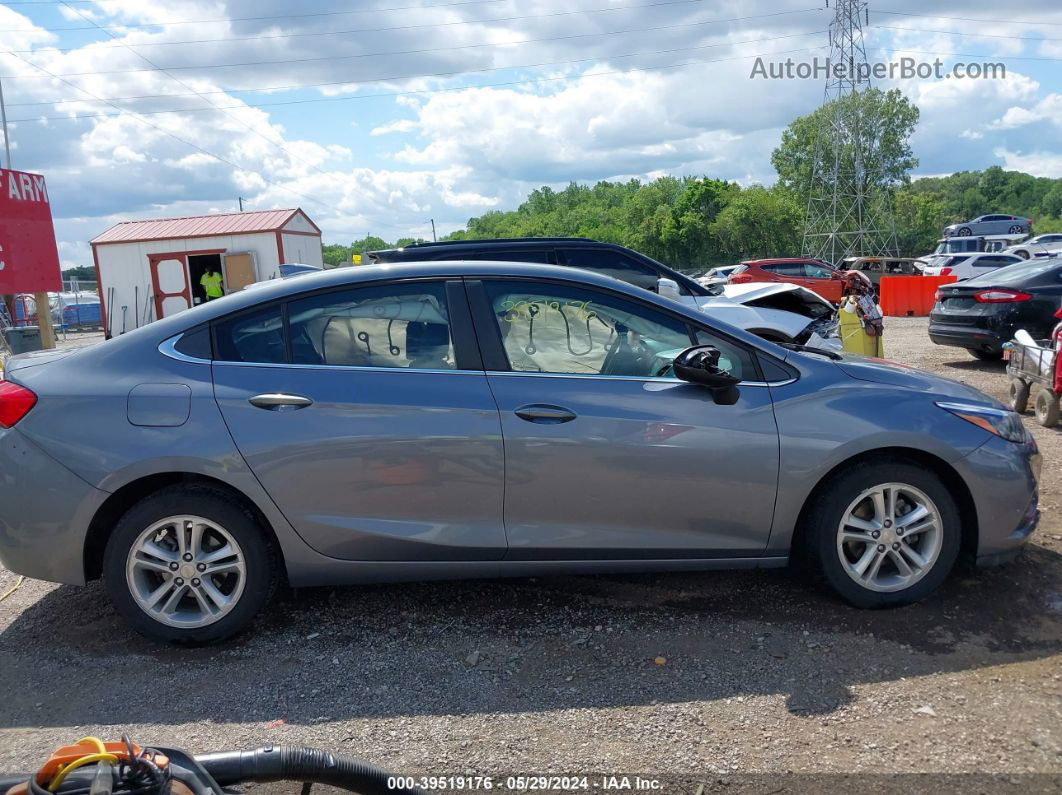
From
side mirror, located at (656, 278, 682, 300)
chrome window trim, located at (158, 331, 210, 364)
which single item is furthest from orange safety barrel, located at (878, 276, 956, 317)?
chrome window trim, located at (158, 331, 210, 364)

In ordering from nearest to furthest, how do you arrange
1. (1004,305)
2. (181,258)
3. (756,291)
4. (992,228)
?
(756,291) < (1004,305) < (181,258) < (992,228)

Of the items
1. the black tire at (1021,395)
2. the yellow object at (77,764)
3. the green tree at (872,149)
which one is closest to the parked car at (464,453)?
the yellow object at (77,764)

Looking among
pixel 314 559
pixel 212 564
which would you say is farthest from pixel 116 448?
pixel 314 559

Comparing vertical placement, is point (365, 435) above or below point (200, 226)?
below

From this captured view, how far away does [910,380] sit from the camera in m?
4.09

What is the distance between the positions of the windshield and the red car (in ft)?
44.8

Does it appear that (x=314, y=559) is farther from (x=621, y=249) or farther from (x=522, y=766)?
(x=621, y=249)

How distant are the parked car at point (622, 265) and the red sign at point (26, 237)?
832 cm

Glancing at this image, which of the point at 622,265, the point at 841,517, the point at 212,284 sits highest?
the point at 212,284

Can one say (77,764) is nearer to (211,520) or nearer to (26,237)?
(211,520)

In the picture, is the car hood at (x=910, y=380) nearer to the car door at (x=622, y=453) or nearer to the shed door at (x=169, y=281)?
the car door at (x=622, y=453)

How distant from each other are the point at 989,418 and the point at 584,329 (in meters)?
1.98

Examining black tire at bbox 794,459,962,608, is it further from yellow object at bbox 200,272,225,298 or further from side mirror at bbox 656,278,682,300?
yellow object at bbox 200,272,225,298

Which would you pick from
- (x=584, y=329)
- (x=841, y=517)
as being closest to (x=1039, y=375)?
(x=841, y=517)
